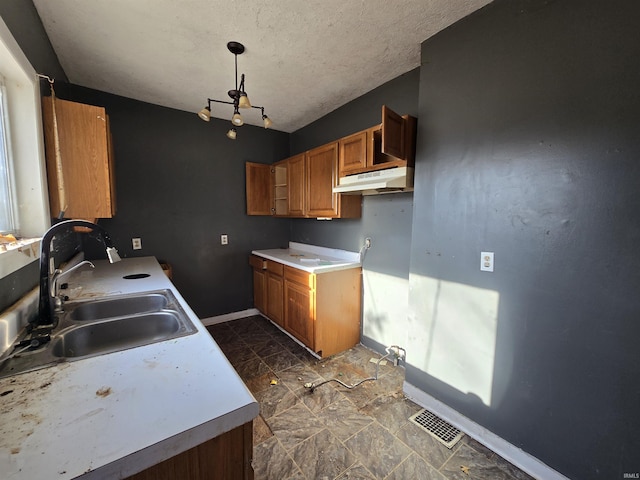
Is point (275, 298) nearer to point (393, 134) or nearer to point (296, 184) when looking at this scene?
point (296, 184)

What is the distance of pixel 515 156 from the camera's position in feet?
4.54

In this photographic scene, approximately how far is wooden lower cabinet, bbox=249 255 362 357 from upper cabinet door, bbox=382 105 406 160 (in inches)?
47.5

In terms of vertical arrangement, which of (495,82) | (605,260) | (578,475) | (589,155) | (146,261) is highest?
(495,82)

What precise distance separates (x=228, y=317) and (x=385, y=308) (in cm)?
201

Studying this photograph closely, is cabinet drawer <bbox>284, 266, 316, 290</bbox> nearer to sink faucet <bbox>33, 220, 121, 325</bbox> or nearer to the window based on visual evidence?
sink faucet <bbox>33, 220, 121, 325</bbox>

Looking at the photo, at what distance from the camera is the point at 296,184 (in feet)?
9.95

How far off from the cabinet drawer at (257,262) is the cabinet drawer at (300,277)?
0.50m

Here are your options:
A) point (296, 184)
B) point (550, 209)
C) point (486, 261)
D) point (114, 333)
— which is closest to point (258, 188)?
point (296, 184)

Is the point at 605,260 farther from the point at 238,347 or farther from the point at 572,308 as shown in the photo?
the point at 238,347

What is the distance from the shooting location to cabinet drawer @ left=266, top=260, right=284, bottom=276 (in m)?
2.90

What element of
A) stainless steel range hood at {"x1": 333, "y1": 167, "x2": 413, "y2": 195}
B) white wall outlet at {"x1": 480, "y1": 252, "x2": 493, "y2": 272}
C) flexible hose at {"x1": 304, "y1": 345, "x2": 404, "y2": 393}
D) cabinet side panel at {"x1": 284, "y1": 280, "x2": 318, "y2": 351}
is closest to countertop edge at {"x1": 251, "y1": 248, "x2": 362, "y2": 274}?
cabinet side panel at {"x1": 284, "y1": 280, "x2": 318, "y2": 351}

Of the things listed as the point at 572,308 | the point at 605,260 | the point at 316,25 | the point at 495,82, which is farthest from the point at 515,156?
the point at 316,25

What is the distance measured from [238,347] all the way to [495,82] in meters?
2.92

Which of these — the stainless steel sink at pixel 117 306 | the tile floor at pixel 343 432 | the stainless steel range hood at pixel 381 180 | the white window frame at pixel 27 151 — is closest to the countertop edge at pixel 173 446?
the stainless steel sink at pixel 117 306
